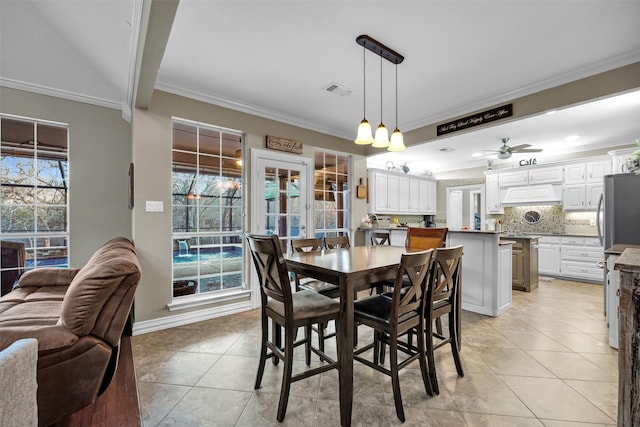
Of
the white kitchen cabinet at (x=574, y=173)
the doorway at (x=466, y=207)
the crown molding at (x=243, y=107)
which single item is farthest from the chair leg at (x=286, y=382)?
the doorway at (x=466, y=207)

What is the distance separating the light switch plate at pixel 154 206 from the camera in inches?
118

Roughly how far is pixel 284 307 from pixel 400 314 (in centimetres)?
72

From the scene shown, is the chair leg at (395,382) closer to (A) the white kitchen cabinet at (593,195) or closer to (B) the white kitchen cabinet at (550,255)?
(B) the white kitchen cabinet at (550,255)

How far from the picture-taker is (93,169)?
139 inches

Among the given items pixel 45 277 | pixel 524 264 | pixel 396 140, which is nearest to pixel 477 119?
pixel 396 140

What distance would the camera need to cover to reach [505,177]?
6.43 meters

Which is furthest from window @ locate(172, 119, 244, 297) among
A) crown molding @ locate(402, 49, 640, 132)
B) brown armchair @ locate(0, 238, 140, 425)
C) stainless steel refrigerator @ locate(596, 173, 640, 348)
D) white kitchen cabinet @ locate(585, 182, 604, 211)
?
white kitchen cabinet @ locate(585, 182, 604, 211)

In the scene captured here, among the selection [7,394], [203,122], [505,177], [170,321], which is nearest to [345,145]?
[203,122]

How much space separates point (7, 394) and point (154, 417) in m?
1.10

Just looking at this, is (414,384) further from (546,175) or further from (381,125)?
(546,175)

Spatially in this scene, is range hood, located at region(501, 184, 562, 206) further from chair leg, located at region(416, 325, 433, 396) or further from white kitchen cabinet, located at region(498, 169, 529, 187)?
chair leg, located at region(416, 325, 433, 396)

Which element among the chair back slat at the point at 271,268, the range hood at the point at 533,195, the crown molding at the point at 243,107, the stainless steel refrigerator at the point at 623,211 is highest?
the crown molding at the point at 243,107

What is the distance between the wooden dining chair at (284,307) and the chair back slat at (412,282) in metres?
0.40

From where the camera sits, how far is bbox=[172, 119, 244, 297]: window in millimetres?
3307
